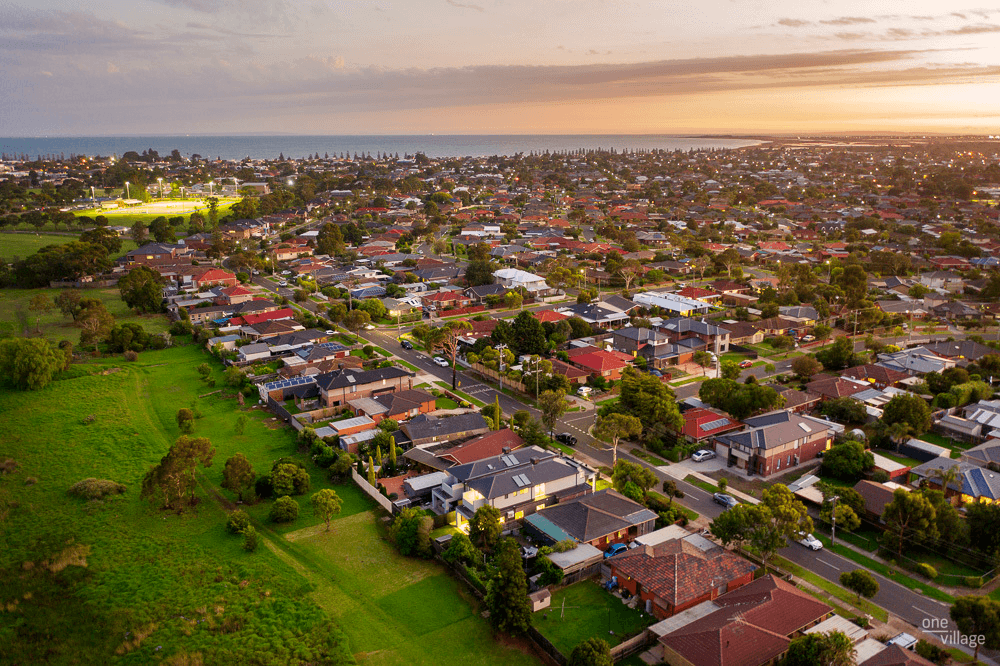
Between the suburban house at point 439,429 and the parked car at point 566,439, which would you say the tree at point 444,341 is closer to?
the suburban house at point 439,429

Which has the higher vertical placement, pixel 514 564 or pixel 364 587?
pixel 514 564

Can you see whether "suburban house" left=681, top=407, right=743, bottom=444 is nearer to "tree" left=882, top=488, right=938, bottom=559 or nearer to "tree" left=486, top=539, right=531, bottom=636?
"tree" left=882, top=488, right=938, bottom=559

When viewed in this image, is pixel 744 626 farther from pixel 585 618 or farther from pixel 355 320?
pixel 355 320

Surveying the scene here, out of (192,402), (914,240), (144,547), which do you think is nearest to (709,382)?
(144,547)

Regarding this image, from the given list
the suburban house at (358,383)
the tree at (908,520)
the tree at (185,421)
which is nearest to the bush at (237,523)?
the tree at (185,421)

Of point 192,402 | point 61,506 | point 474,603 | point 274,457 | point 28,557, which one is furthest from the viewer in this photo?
point 192,402

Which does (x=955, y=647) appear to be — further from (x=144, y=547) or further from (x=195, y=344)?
(x=195, y=344)

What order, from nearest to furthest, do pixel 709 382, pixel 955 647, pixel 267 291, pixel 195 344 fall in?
pixel 955 647
pixel 709 382
pixel 195 344
pixel 267 291

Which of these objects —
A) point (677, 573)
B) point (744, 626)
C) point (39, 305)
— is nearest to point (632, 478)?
point (677, 573)
